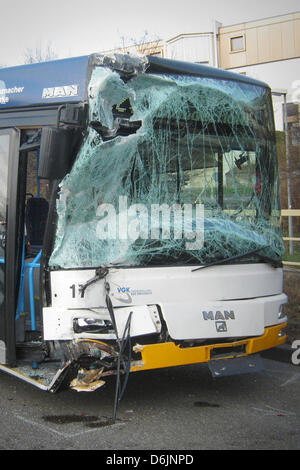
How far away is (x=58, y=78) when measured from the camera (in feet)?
16.7

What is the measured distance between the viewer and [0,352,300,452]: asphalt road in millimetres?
4430

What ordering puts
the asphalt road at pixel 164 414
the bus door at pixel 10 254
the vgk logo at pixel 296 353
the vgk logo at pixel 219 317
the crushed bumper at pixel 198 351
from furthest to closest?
the vgk logo at pixel 296 353, the bus door at pixel 10 254, the vgk logo at pixel 219 317, the crushed bumper at pixel 198 351, the asphalt road at pixel 164 414

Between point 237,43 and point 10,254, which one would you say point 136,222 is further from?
point 237,43

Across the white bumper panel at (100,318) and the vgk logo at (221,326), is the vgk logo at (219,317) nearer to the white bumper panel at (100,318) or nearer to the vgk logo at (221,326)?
the vgk logo at (221,326)

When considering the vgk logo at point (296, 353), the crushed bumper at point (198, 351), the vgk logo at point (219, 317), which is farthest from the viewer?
the vgk logo at point (296, 353)

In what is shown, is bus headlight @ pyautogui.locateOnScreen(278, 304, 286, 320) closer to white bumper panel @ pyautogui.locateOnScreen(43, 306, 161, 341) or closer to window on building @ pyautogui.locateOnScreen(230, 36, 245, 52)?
white bumper panel @ pyautogui.locateOnScreen(43, 306, 161, 341)

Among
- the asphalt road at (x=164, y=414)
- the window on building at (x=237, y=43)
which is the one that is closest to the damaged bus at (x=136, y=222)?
the asphalt road at (x=164, y=414)

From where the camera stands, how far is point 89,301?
4.74m

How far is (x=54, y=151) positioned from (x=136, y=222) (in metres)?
0.85

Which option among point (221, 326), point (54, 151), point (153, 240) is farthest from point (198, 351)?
point (54, 151)

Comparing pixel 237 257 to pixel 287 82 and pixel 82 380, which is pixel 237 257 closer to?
pixel 82 380

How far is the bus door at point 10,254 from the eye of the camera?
530 cm

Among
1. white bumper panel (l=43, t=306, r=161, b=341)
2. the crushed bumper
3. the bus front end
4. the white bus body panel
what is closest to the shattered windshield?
the bus front end
